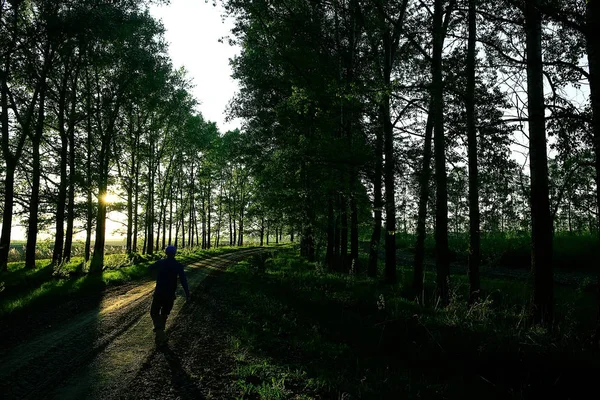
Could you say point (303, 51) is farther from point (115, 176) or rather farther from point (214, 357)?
point (115, 176)

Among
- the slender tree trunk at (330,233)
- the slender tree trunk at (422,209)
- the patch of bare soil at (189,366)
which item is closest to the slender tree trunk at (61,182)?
the patch of bare soil at (189,366)

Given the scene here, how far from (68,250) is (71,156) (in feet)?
19.7

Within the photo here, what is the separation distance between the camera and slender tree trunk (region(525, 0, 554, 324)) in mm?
6672

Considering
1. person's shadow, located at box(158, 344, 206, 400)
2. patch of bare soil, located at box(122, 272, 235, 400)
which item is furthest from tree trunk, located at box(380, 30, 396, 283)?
person's shadow, located at box(158, 344, 206, 400)

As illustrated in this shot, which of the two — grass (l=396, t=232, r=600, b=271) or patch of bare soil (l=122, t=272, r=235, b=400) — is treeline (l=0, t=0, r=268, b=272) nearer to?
patch of bare soil (l=122, t=272, r=235, b=400)

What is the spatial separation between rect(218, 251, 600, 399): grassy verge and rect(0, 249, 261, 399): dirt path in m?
1.92

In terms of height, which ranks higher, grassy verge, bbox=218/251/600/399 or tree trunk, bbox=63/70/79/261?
tree trunk, bbox=63/70/79/261

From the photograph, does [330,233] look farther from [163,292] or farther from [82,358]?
[82,358]

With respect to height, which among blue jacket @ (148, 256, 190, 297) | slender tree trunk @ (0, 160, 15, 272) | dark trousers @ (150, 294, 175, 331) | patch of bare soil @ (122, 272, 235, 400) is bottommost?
patch of bare soil @ (122, 272, 235, 400)

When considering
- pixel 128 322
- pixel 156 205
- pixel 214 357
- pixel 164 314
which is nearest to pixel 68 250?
pixel 156 205

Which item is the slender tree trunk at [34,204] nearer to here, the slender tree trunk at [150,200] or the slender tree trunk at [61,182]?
the slender tree trunk at [61,182]

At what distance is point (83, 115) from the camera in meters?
19.1

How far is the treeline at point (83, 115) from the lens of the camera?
15680mm

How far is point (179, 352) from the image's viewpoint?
6605 mm
